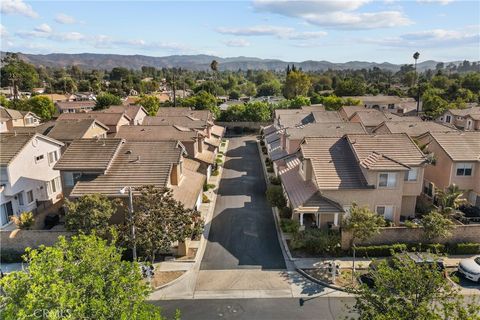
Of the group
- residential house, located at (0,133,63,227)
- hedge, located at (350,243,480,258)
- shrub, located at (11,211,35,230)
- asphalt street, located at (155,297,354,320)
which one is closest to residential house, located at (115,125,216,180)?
residential house, located at (0,133,63,227)

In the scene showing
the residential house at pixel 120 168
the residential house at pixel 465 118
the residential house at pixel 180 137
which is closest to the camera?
the residential house at pixel 120 168

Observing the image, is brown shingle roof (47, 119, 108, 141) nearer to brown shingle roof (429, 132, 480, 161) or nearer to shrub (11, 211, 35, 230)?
shrub (11, 211, 35, 230)

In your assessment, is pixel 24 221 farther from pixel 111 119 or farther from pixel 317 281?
pixel 111 119

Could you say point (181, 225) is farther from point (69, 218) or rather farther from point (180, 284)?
point (69, 218)

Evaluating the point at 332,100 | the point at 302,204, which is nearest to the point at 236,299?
the point at 302,204

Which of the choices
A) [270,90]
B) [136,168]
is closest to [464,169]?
[136,168]

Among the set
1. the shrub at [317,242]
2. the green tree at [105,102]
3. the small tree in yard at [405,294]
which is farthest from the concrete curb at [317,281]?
the green tree at [105,102]

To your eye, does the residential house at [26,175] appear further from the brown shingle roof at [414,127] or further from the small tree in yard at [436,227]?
the brown shingle roof at [414,127]
